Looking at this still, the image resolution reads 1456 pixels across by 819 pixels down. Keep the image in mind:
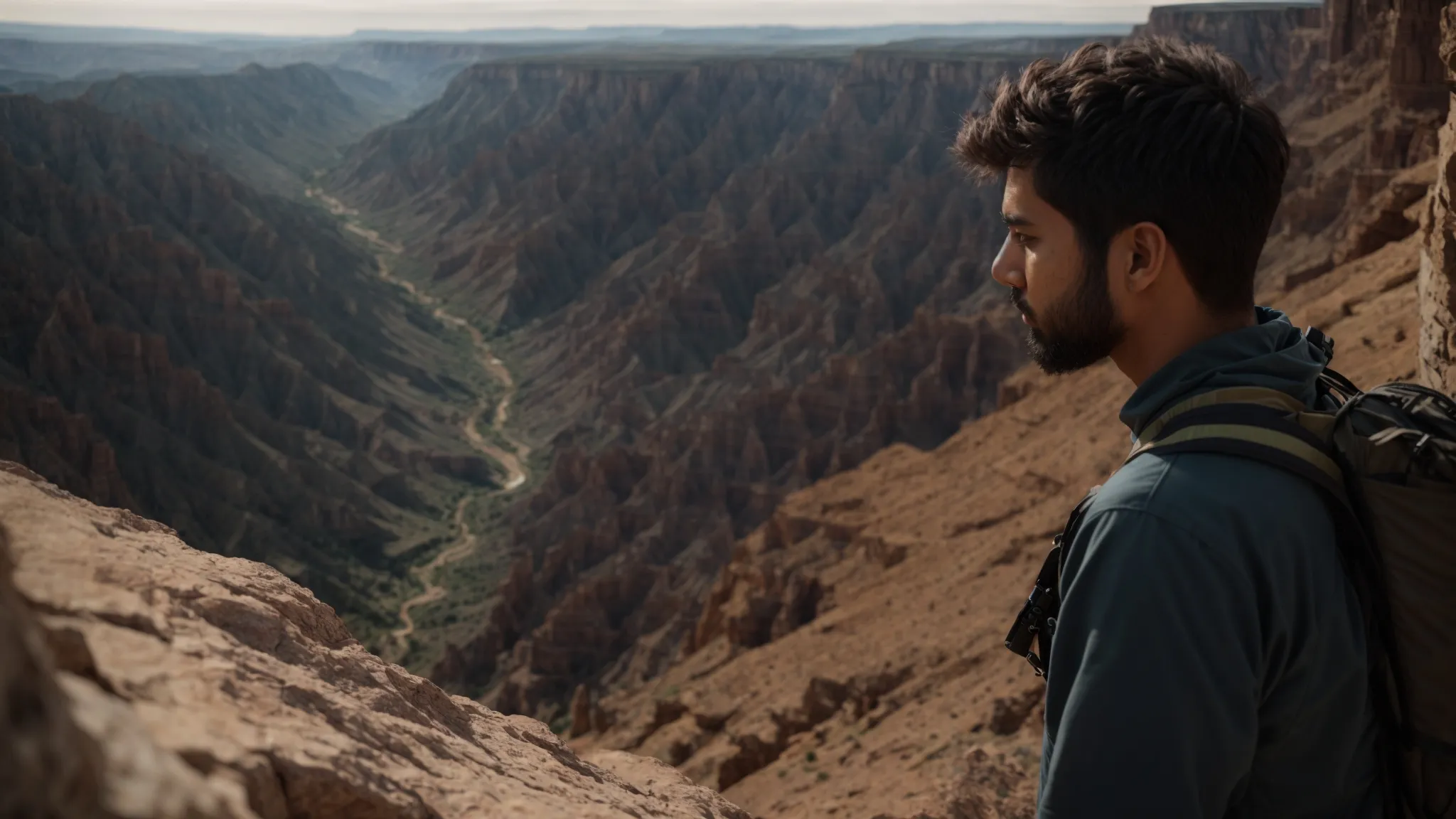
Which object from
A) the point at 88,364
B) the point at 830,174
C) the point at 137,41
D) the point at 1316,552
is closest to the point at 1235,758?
the point at 1316,552

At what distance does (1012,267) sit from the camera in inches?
123

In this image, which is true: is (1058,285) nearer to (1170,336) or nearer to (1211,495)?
(1170,336)

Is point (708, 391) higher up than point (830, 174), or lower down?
lower down

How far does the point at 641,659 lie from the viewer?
32594 millimetres

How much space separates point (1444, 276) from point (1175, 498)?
20.8ft

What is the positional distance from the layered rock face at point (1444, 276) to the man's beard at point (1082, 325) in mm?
5336

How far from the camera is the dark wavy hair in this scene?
276 centimetres

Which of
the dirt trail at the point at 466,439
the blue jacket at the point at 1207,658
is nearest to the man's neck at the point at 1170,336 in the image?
the blue jacket at the point at 1207,658

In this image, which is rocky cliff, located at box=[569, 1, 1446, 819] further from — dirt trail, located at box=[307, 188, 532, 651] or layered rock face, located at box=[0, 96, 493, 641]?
layered rock face, located at box=[0, 96, 493, 641]

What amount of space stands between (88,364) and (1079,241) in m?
47.1

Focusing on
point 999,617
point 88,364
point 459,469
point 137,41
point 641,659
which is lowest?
point 459,469

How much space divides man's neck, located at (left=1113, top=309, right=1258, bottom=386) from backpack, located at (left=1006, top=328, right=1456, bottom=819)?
0.21 m

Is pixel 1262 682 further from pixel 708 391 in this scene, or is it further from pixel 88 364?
pixel 708 391

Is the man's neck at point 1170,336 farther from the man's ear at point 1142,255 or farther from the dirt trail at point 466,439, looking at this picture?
the dirt trail at point 466,439
